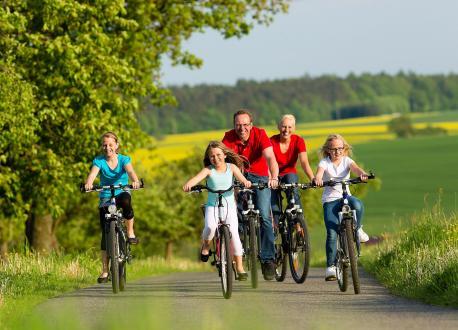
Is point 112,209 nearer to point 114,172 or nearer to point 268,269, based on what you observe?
point 114,172

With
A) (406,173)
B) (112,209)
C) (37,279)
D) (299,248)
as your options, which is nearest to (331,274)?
(299,248)

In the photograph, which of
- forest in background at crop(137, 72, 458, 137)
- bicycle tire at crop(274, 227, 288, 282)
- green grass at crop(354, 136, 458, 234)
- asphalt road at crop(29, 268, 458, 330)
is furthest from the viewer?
forest in background at crop(137, 72, 458, 137)

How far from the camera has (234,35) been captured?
31.8 meters

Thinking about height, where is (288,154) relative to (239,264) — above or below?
above

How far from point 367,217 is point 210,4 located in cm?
4434

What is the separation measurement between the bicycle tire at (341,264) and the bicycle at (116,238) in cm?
239

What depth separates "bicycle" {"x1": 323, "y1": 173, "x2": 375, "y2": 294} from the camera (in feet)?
39.5

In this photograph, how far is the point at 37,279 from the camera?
14719mm

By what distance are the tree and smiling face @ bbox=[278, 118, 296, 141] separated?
37.3 ft

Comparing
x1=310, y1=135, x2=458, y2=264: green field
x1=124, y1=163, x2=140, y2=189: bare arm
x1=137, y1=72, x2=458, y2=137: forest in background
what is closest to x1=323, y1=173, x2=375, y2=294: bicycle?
x1=124, y1=163, x2=140, y2=189: bare arm

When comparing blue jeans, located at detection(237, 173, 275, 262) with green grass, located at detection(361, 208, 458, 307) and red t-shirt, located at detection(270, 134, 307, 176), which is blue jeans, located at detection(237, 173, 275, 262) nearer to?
red t-shirt, located at detection(270, 134, 307, 176)

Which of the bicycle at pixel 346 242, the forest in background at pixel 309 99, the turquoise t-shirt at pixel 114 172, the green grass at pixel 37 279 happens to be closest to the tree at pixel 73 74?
the green grass at pixel 37 279

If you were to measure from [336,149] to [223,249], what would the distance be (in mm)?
1766

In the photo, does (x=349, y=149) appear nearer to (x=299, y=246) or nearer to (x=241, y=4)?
(x=299, y=246)
